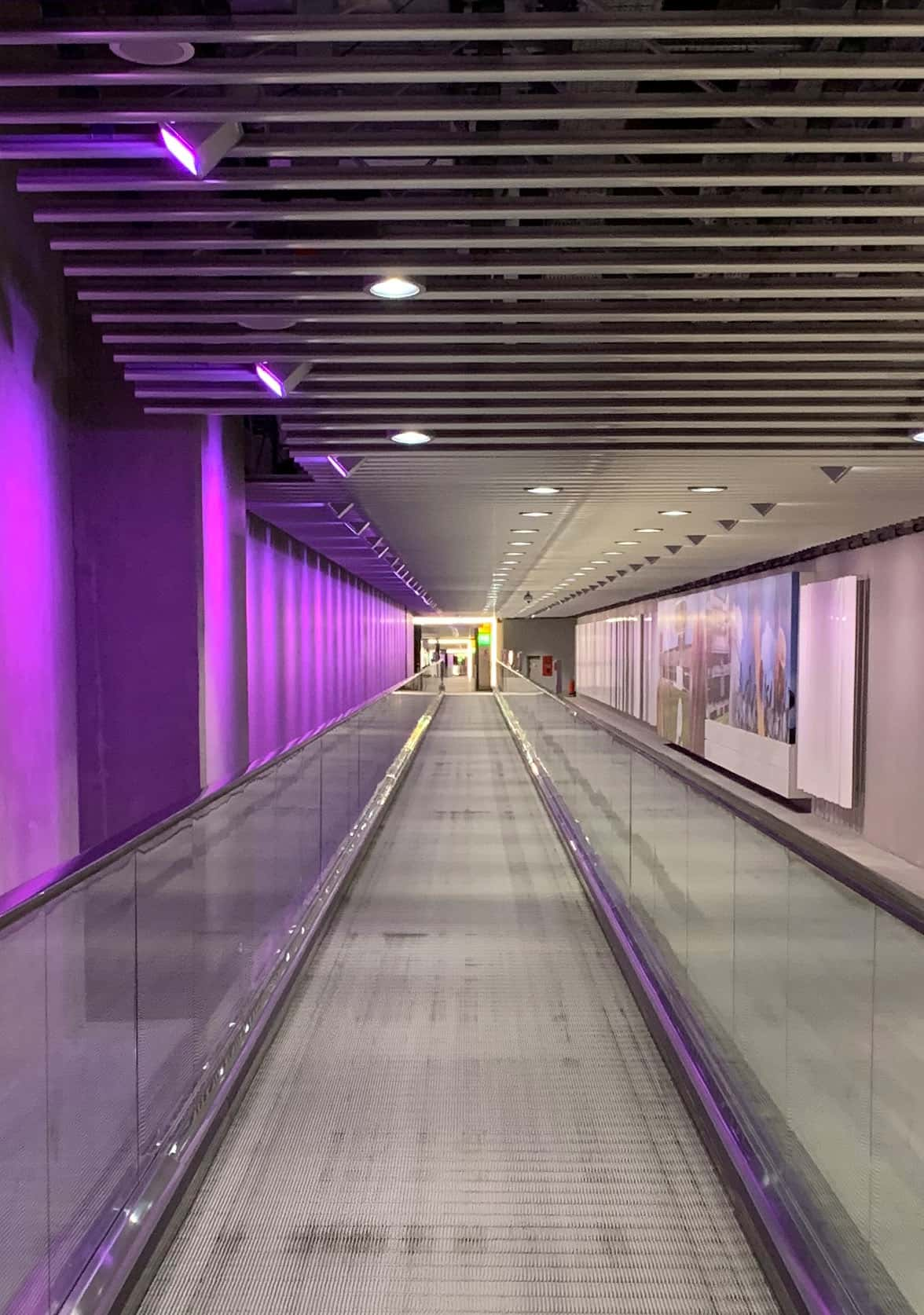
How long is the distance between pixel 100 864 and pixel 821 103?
9.42 feet

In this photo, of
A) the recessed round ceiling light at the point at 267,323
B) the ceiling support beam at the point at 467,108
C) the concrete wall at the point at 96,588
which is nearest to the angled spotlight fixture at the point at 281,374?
the recessed round ceiling light at the point at 267,323

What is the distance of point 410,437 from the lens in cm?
707

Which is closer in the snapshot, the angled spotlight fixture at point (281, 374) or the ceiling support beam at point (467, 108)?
the ceiling support beam at point (467, 108)

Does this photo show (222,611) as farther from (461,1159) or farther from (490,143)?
(461,1159)

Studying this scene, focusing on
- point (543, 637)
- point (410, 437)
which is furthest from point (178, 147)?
point (543, 637)

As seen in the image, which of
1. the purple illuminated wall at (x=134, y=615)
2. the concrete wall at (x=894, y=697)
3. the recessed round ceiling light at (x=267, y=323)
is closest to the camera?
the recessed round ceiling light at (x=267, y=323)

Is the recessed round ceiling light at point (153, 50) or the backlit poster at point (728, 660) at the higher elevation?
the recessed round ceiling light at point (153, 50)

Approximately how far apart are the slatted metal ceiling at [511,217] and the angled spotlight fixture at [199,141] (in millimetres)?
85

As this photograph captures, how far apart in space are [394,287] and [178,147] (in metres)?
1.43

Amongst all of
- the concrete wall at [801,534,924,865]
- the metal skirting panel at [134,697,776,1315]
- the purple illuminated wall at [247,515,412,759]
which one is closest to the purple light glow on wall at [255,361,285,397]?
the metal skirting panel at [134,697,776,1315]

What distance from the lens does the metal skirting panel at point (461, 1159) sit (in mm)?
2592

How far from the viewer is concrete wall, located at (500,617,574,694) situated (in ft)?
160

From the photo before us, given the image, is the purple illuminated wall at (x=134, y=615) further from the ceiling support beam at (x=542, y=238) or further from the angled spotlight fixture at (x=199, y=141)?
the angled spotlight fixture at (x=199, y=141)

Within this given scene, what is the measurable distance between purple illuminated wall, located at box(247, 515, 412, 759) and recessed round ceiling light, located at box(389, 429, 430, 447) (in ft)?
9.41
